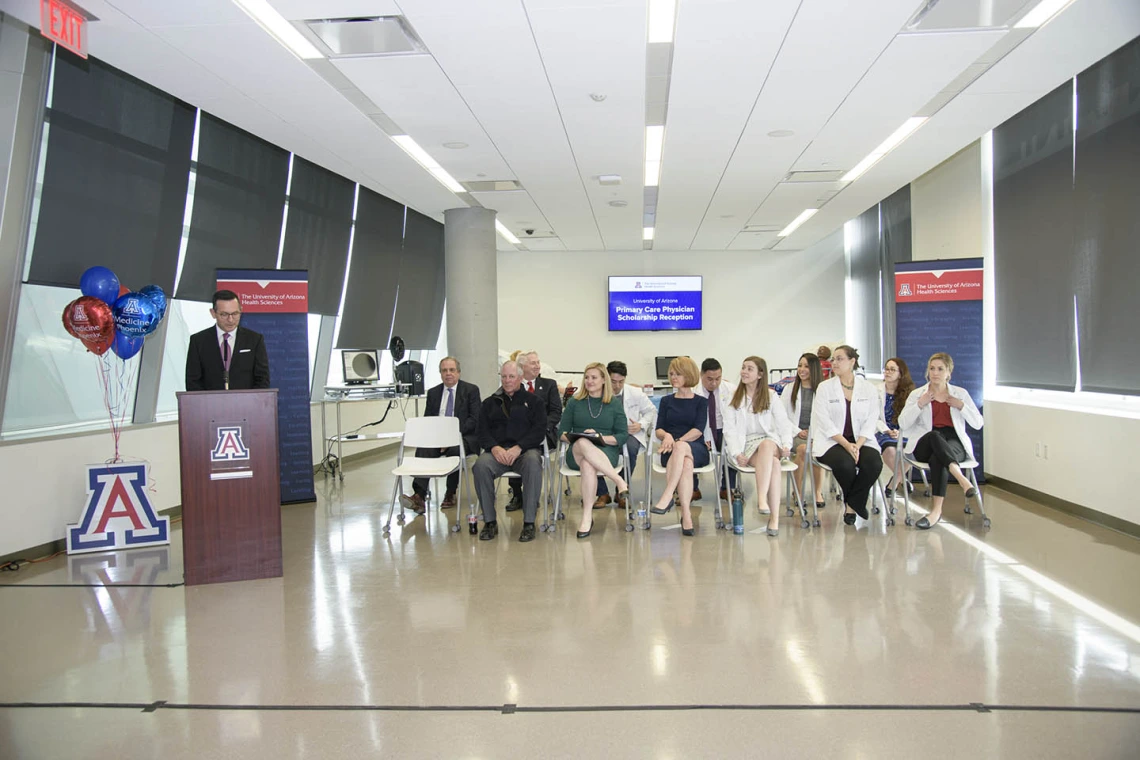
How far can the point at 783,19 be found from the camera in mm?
4578

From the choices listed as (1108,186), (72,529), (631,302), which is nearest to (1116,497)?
(1108,186)

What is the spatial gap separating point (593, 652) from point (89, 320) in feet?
12.7

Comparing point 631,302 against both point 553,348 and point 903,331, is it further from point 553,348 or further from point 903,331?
point 903,331

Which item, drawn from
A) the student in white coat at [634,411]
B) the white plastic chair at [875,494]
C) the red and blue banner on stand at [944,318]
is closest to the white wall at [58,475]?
the student in white coat at [634,411]

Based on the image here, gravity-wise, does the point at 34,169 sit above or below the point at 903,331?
above

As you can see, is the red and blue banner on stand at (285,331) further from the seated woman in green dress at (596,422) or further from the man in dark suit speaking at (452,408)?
the seated woman in green dress at (596,422)

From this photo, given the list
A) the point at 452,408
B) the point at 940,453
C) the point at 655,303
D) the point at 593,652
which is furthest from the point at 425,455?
the point at 655,303

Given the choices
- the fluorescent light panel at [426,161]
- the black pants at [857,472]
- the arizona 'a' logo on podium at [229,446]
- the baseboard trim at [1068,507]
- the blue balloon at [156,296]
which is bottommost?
the baseboard trim at [1068,507]

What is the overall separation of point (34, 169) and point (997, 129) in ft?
27.2

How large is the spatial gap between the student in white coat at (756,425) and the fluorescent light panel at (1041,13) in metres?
2.68

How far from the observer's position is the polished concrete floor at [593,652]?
2600mm

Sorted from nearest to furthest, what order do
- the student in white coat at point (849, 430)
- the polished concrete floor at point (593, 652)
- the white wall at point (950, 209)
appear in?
the polished concrete floor at point (593, 652), the student in white coat at point (849, 430), the white wall at point (950, 209)

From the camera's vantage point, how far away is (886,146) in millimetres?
7668

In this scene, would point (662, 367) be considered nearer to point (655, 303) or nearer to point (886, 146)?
point (655, 303)
